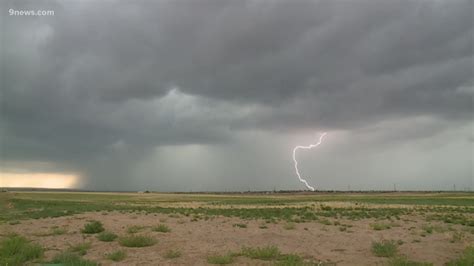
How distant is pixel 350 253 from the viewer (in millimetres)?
17859

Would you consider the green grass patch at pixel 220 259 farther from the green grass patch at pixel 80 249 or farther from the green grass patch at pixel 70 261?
the green grass patch at pixel 80 249

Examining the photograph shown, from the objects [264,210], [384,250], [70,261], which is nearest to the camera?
[70,261]

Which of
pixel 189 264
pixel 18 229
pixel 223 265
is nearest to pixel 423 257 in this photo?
pixel 223 265

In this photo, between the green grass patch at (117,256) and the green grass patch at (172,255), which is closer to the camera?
the green grass patch at (117,256)

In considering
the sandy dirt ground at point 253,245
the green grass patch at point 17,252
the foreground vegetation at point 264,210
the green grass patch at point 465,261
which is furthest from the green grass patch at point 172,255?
the green grass patch at point 465,261

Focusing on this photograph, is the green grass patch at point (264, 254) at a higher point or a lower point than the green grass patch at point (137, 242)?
lower

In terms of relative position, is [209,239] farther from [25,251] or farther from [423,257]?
[423,257]

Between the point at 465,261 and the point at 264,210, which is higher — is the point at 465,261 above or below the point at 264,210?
below

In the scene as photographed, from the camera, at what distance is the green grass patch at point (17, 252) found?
14.9 m

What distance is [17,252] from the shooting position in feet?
54.0

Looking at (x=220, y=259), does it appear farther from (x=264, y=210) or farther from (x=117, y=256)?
(x=264, y=210)

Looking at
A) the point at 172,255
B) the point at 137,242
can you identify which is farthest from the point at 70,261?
the point at 137,242

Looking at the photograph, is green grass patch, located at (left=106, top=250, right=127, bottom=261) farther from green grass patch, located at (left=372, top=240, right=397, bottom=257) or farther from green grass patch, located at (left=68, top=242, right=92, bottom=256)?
green grass patch, located at (left=372, top=240, right=397, bottom=257)

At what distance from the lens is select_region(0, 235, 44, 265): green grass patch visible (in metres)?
14.9
